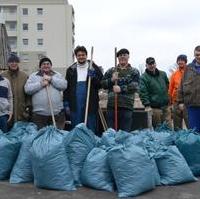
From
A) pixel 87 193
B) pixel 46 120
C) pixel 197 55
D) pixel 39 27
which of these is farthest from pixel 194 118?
pixel 39 27

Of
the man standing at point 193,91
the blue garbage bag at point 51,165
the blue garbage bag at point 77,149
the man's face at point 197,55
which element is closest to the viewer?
the blue garbage bag at point 51,165

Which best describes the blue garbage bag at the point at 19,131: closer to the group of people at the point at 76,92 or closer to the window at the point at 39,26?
the group of people at the point at 76,92

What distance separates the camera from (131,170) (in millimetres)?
5344

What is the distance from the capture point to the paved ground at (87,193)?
5344 millimetres

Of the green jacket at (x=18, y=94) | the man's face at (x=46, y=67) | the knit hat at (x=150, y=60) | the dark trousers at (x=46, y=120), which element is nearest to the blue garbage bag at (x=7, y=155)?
the dark trousers at (x=46, y=120)

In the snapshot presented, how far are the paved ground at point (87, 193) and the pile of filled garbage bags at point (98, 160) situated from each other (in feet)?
0.25

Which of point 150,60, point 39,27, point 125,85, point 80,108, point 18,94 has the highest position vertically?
point 39,27

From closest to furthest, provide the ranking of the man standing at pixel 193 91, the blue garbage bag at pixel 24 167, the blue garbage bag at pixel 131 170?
the blue garbage bag at pixel 131 170
the blue garbage bag at pixel 24 167
the man standing at pixel 193 91

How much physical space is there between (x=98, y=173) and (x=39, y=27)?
70236mm

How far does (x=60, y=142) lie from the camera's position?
18.3 ft

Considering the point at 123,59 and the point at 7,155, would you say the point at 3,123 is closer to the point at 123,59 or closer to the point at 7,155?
the point at 7,155

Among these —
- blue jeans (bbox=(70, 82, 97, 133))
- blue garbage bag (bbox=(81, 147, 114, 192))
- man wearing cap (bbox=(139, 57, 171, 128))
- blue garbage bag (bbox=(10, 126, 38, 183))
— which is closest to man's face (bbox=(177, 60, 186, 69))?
man wearing cap (bbox=(139, 57, 171, 128))

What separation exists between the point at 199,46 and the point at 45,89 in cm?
218

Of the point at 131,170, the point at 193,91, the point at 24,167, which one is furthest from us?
the point at 193,91
